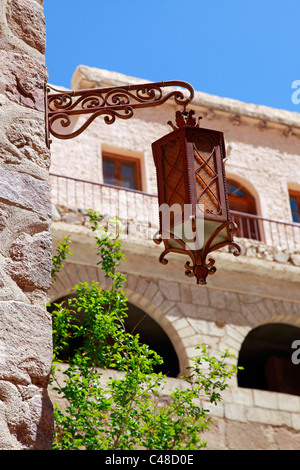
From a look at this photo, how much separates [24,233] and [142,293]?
995 cm

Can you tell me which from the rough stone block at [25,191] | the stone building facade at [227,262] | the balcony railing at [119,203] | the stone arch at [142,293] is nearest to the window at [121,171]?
the stone building facade at [227,262]

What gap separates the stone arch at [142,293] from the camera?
12.3 meters

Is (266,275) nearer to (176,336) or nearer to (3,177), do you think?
(176,336)

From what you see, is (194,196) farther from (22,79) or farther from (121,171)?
(121,171)

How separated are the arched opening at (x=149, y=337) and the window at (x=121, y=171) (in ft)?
9.08

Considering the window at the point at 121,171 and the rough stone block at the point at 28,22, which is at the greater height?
the window at the point at 121,171

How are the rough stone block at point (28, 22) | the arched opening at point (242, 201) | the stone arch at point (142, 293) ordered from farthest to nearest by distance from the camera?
the arched opening at point (242, 201) < the stone arch at point (142, 293) < the rough stone block at point (28, 22)

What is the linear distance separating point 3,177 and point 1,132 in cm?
19

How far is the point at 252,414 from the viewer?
12148 millimetres

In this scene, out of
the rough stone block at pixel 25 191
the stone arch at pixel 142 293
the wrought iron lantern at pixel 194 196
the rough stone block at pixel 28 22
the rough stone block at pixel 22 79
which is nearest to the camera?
the rough stone block at pixel 25 191

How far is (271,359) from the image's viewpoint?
14.7 metres

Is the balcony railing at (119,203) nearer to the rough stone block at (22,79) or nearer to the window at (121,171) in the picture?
the window at (121,171)

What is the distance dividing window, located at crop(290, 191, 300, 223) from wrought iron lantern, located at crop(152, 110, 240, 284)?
12600mm

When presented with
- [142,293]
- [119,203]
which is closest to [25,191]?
[142,293]
